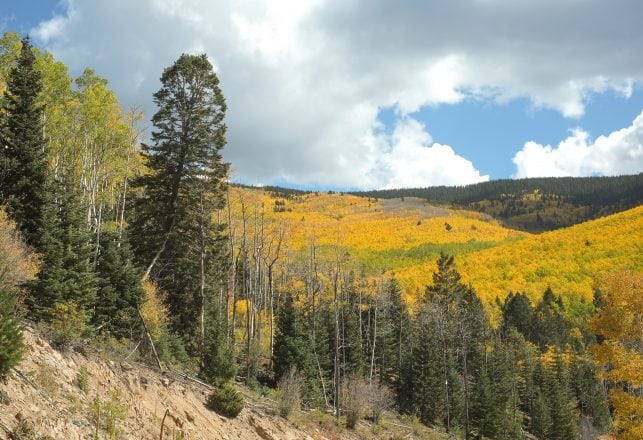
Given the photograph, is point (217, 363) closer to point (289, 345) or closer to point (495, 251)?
point (289, 345)

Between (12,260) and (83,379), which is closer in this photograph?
(83,379)

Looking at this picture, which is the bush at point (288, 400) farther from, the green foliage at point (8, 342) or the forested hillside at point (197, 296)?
the green foliage at point (8, 342)

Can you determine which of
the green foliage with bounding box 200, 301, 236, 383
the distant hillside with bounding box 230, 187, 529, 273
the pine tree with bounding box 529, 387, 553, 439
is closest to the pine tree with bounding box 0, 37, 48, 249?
the green foliage with bounding box 200, 301, 236, 383

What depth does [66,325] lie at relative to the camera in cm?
1385

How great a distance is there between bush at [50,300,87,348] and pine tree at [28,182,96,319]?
36 cm

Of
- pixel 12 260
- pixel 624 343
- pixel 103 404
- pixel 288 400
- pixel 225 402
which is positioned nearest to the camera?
pixel 103 404

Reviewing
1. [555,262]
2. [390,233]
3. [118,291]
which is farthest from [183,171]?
[390,233]

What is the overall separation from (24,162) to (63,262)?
15.1ft

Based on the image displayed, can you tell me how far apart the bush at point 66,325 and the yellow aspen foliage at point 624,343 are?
55.1 feet

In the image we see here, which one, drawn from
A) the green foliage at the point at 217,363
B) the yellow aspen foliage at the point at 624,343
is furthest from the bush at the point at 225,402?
the yellow aspen foliage at the point at 624,343

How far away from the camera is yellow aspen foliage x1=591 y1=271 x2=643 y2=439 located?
1706cm

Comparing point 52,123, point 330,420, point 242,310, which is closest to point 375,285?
point 242,310

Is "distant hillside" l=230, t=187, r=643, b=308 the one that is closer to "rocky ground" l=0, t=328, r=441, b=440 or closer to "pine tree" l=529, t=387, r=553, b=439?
"pine tree" l=529, t=387, r=553, b=439

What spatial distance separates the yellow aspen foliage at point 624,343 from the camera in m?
17.1
